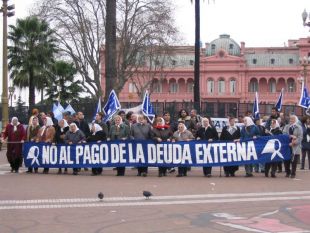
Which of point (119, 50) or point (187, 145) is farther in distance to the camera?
point (119, 50)

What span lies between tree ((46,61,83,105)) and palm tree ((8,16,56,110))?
20.5 feet

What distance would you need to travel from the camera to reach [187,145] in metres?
17.5

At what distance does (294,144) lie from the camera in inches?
676

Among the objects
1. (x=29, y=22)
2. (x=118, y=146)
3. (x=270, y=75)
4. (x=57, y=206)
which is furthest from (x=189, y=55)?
(x=57, y=206)

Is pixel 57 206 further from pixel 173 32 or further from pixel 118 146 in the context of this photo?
pixel 173 32

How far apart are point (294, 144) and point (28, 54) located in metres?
29.3

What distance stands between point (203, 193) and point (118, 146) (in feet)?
15.9

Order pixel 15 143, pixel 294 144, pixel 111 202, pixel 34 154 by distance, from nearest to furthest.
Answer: pixel 111 202
pixel 294 144
pixel 34 154
pixel 15 143

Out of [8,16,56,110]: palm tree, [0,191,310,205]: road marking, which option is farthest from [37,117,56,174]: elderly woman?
[8,16,56,110]: palm tree

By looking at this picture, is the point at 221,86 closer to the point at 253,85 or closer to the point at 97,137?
the point at 253,85

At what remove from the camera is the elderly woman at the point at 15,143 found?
18.7m

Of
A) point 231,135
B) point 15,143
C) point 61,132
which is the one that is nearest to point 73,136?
point 61,132

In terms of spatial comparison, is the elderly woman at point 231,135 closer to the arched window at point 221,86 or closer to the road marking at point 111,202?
the road marking at point 111,202

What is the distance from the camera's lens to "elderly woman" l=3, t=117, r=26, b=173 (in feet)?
61.3
